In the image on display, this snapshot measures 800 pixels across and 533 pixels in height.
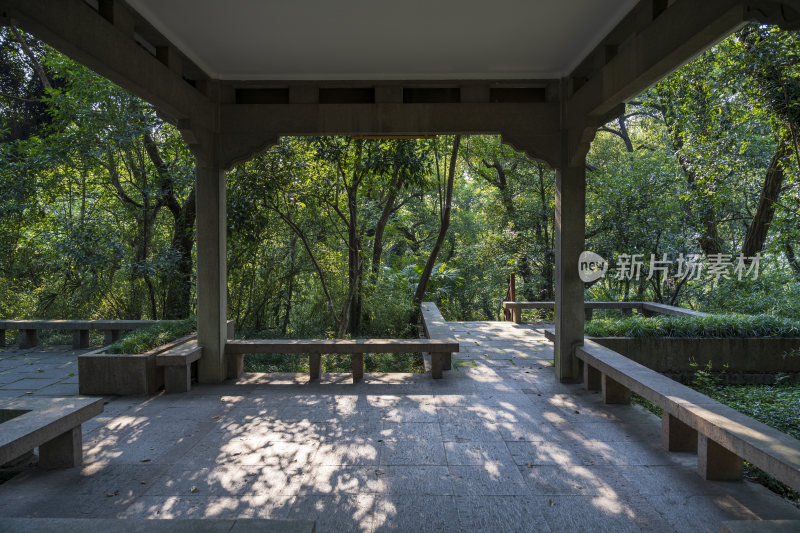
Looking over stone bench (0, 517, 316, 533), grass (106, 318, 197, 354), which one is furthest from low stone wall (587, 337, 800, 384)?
grass (106, 318, 197, 354)

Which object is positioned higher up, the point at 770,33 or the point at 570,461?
the point at 770,33

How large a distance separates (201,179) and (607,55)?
424 centimetres

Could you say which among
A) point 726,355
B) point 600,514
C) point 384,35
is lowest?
point 600,514

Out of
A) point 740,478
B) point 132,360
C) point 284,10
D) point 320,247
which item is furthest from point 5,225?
point 740,478

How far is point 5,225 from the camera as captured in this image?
29.0 ft

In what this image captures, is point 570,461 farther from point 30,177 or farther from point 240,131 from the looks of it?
point 30,177

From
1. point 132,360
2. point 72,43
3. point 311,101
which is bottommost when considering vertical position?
point 132,360

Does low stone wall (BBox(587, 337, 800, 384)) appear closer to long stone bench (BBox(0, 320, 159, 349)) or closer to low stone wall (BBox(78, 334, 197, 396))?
low stone wall (BBox(78, 334, 197, 396))

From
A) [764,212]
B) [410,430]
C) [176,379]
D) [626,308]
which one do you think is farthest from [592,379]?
[764,212]

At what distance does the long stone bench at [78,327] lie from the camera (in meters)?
7.02

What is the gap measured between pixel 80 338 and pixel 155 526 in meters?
6.68

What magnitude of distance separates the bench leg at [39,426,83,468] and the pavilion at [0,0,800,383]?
80.8 inches

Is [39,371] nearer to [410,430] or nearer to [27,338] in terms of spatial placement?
[27,338]

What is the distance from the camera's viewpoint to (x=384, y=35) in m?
4.02
